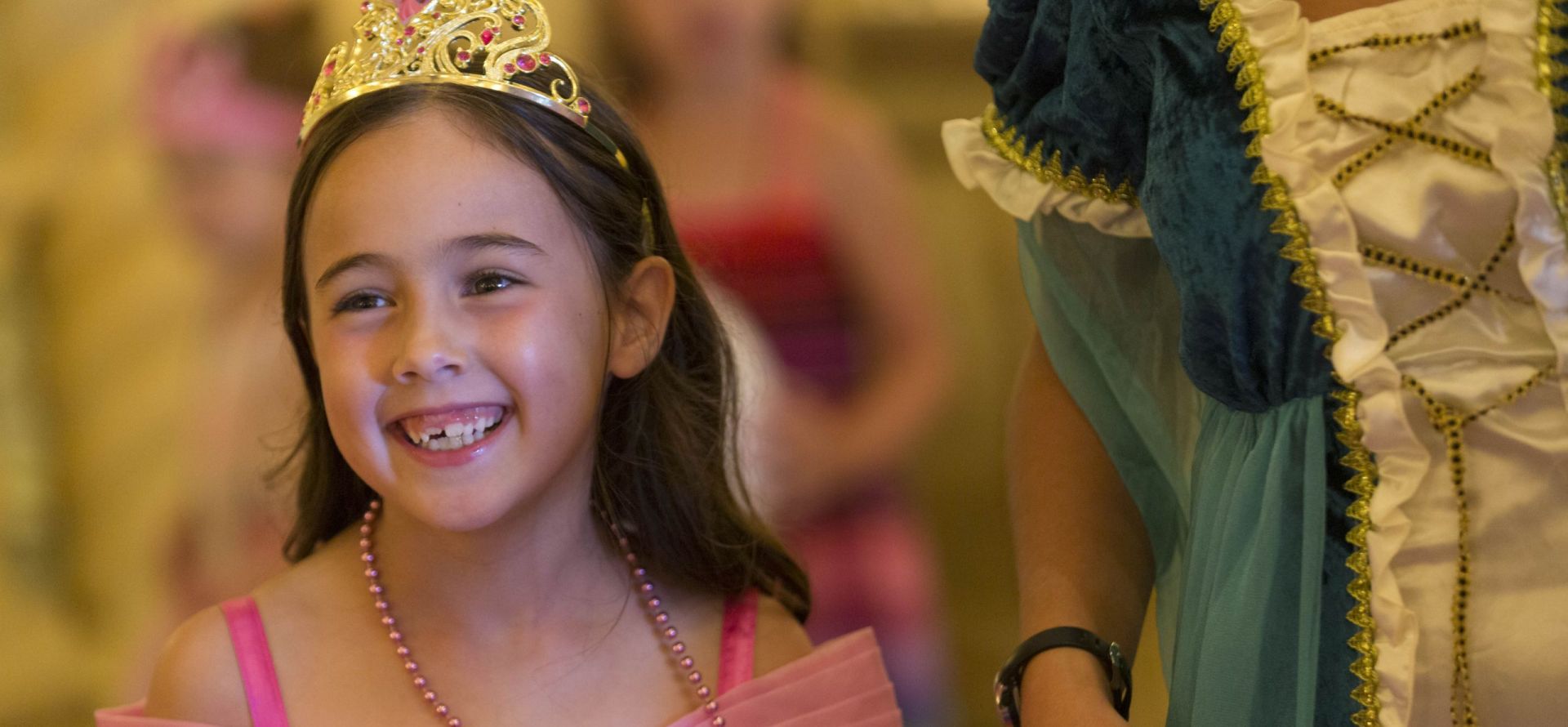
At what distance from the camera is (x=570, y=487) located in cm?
124

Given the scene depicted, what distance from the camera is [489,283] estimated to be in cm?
109

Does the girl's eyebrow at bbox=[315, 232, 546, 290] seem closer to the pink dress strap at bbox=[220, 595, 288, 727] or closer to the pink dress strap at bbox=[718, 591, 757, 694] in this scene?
the pink dress strap at bbox=[220, 595, 288, 727]

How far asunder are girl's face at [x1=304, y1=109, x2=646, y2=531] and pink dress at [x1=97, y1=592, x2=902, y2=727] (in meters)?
0.18

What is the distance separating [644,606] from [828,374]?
144cm

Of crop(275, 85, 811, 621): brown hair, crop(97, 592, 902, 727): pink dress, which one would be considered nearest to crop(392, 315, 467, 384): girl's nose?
crop(275, 85, 811, 621): brown hair

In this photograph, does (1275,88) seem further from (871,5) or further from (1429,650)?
(871,5)

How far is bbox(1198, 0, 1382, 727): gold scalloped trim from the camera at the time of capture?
854 millimetres

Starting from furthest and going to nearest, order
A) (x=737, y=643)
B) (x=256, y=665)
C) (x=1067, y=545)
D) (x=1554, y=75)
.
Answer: (x=737, y=643), (x=256, y=665), (x=1067, y=545), (x=1554, y=75)

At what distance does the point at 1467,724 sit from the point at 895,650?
1899mm

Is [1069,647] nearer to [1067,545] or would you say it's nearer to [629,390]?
[1067,545]

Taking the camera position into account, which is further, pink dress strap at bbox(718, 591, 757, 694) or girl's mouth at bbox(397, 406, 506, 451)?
pink dress strap at bbox(718, 591, 757, 694)

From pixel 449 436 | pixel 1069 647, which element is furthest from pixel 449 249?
pixel 1069 647

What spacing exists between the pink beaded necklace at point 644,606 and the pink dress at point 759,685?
0.02 meters

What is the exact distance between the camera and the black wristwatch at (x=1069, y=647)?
98 cm
